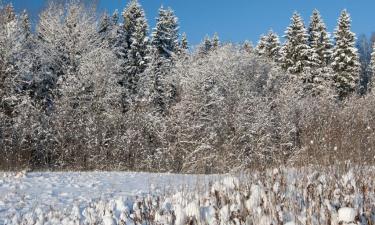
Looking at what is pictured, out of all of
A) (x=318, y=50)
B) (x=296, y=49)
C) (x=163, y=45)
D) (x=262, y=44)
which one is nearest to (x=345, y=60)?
(x=318, y=50)

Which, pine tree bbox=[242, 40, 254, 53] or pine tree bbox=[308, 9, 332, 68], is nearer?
pine tree bbox=[308, 9, 332, 68]

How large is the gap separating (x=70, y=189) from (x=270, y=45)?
41.0 m

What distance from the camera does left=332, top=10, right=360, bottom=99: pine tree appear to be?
4131 centimetres

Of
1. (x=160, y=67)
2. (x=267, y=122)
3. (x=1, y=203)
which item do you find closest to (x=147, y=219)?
(x=1, y=203)

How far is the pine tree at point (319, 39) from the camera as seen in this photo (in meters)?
43.1

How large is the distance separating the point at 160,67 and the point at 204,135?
15.0 meters

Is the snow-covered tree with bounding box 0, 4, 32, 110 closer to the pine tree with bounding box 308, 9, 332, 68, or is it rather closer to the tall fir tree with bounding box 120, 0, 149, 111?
the tall fir tree with bounding box 120, 0, 149, 111

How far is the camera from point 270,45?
48.4m

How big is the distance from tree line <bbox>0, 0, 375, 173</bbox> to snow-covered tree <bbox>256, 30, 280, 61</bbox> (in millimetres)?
3575

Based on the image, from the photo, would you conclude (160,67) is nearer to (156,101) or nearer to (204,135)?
(156,101)

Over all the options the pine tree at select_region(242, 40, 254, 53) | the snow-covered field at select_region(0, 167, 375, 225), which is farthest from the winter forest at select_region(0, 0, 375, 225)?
the pine tree at select_region(242, 40, 254, 53)

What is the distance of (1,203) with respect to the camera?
8.02 meters

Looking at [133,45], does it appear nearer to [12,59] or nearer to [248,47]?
[12,59]

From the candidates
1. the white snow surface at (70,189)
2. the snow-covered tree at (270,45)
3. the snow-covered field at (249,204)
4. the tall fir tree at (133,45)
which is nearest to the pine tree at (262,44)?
the snow-covered tree at (270,45)
